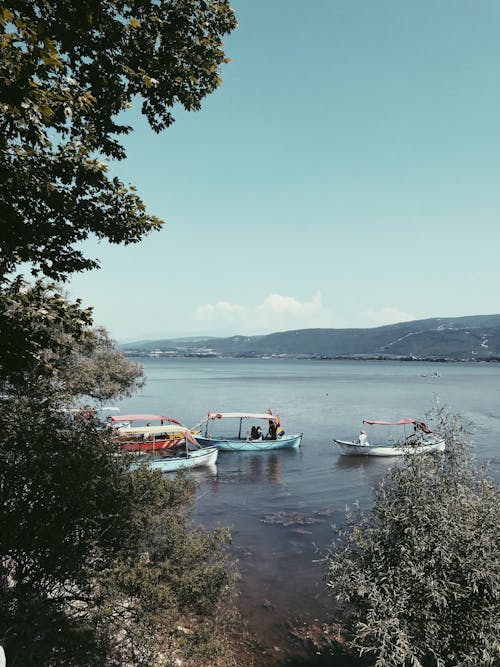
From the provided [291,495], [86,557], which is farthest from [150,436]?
[86,557]

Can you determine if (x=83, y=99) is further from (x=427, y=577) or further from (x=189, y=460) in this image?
(x=189, y=460)

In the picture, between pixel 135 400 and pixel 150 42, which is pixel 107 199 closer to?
pixel 150 42

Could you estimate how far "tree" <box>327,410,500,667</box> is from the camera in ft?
38.7

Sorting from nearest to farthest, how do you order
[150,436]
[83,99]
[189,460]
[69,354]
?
[83,99], [69,354], [189,460], [150,436]

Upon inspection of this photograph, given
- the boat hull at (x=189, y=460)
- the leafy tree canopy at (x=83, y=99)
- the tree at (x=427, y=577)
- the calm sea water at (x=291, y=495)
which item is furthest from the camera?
the boat hull at (x=189, y=460)

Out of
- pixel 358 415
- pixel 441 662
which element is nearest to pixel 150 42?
pixel 441 662

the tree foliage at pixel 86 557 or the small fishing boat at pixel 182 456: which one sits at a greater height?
the tree foliage at pixel 86 557

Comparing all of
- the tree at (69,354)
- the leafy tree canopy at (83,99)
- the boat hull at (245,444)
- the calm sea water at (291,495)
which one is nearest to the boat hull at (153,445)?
the boat hull at (245,444)

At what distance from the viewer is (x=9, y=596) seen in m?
11.5

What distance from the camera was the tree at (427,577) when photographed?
11.8 metres

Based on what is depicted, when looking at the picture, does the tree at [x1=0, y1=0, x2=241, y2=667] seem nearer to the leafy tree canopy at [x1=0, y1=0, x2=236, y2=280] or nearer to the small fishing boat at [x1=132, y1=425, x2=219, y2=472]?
the leafy tree canopy at [x1=0, y1=0, x2=236, y2=280]

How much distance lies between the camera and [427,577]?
12.4 meters

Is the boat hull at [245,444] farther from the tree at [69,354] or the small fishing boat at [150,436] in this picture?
the tree at [69,354]

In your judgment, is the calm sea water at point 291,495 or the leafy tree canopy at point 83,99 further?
the calm sea water at point 291,495
